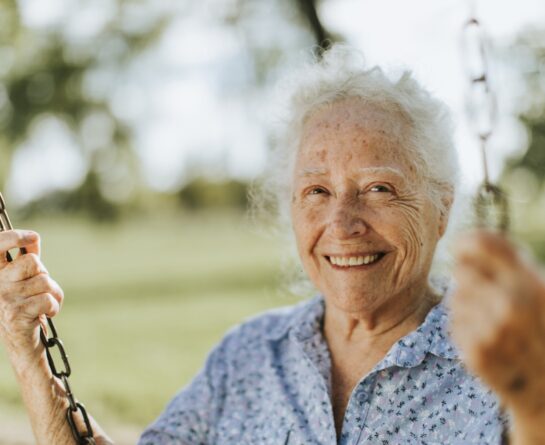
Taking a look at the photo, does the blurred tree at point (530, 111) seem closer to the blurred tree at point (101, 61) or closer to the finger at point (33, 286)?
the blurred tree at point (101, 61)

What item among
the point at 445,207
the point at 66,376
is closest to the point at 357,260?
the point at 445,207

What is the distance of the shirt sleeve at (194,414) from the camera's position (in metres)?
2.46

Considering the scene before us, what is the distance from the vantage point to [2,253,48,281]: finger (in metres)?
2.22

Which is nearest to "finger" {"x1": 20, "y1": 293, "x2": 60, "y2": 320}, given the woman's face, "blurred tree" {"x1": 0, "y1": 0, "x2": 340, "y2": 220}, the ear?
the woman's face

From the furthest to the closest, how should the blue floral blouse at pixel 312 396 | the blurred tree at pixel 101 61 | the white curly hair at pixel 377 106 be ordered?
1. the blurred tree at pixel 101 61
2. the white curly hair at pixel 377 106
3. the blue floral blouse at pixel 312 396

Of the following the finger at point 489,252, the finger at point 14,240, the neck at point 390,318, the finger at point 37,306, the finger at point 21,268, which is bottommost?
the finger at point 489,252

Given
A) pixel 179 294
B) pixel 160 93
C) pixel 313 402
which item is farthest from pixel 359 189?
pixel 179 294

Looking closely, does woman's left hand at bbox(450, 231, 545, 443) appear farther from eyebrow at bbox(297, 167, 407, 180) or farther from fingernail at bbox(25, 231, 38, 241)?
fingernail at bbox(25, 231, 38, 241)

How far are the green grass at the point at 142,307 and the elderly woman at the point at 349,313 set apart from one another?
3.15ft

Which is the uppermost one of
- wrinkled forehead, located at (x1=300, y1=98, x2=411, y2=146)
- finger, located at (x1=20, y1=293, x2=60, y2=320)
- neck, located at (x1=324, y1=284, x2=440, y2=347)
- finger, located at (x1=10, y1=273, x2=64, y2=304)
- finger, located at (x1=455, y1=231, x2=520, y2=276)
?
wrinkled forehead, located at (x1=300, y1=98, x2=411, y2=146)

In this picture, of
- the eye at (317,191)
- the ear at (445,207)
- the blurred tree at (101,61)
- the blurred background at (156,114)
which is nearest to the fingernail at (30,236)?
the eye at (317,191)

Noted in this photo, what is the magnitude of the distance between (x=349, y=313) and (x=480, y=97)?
Answer: 0.91 m

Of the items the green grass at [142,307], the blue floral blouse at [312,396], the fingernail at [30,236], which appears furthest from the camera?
the green grass at [142,307]

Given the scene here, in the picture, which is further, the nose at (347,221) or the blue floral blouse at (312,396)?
the nose at (347,221)
